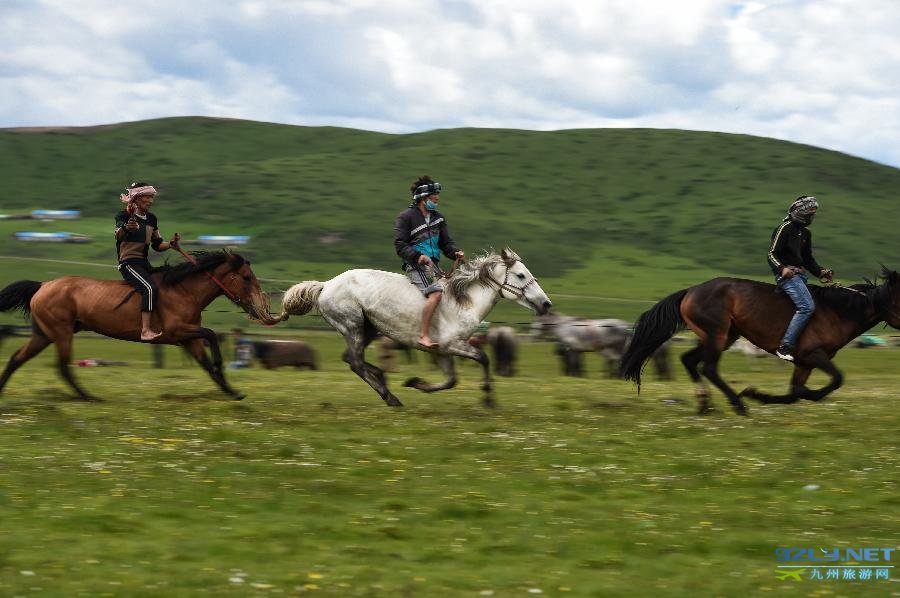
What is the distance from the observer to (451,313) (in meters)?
15.5

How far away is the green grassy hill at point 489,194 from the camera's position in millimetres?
99500

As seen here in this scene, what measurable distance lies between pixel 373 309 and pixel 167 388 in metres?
4.84

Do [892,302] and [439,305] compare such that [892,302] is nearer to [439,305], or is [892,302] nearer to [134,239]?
[439,305]

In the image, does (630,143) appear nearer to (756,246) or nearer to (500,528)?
(756,246)

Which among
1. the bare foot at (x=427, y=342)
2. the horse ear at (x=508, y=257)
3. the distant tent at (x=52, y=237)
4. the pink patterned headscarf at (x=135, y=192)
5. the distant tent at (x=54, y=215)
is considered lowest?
the bare foot at (x=427, y=342)

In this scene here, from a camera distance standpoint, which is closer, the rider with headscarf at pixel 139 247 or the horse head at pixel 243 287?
the rider with headscarf at pixel 139 247

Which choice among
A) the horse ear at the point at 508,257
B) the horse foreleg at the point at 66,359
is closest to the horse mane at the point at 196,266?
the horse foreleg at the point at 66,359

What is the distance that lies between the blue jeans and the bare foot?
4714 mm

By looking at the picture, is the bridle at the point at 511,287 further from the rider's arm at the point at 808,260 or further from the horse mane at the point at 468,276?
the rider's arm at the point at 808,260

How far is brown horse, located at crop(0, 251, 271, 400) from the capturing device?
15.9m

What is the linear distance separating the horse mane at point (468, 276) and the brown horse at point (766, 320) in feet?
7.50

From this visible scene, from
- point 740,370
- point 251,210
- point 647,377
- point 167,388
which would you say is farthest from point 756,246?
point 167,388

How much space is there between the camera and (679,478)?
35.5 ft

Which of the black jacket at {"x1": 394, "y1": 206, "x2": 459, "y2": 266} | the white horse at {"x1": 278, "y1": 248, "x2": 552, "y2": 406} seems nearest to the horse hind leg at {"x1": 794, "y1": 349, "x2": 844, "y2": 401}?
the white horse at {"x1": 278, "y1": 248, "x2": 552, "y2": 406}
